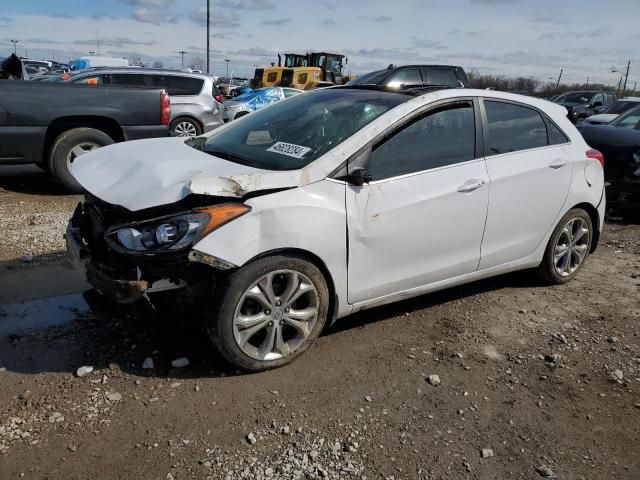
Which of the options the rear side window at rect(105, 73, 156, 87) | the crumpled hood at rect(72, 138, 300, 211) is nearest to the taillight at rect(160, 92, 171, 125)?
the rear side window at rect(105, 73, 156, 87)

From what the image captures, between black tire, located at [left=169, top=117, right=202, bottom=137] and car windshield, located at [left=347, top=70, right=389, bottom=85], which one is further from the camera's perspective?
car windshield, located at [left=347, top=70, right=389, bottom=85]

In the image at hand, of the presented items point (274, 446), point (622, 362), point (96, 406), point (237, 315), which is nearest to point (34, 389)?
point (96, 406)

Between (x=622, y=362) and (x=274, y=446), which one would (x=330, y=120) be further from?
(x=622, y=362)

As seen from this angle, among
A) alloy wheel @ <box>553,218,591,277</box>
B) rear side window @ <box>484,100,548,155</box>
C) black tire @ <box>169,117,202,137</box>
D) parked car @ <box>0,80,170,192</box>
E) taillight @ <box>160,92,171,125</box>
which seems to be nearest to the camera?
rear side window @ <box>484,100,548,155</box>

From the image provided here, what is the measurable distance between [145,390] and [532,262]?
10.2 feet

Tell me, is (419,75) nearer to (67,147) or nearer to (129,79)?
(129,79)

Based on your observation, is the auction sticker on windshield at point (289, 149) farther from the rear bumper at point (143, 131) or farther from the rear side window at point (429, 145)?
the rear bumper at point (143, 131)

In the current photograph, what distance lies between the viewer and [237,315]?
3.08 m

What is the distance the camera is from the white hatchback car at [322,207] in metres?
3.01

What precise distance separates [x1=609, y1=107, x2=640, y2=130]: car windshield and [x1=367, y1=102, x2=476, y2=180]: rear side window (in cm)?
661

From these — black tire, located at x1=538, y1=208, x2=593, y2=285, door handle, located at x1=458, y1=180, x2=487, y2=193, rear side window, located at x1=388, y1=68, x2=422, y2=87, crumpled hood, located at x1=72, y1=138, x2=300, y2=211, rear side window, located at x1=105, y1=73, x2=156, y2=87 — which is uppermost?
A: rear side window, located at x1=388, y1=68, x2=422, y2=87

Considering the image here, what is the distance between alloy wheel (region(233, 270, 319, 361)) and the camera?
3.12 meters

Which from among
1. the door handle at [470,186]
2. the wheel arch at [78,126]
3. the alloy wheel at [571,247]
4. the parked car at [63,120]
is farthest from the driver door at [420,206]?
the wheel arch at [78,126]

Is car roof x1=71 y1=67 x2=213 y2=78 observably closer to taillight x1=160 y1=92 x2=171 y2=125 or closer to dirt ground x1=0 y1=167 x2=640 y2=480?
taillight x1=160 y1=92 x2=171 y2=125
